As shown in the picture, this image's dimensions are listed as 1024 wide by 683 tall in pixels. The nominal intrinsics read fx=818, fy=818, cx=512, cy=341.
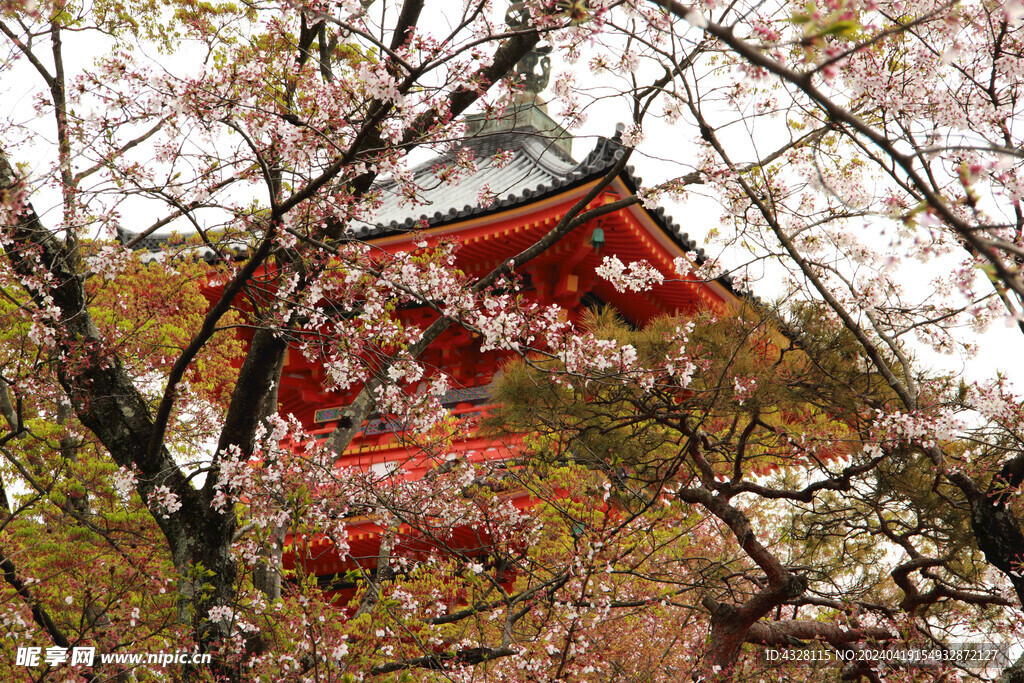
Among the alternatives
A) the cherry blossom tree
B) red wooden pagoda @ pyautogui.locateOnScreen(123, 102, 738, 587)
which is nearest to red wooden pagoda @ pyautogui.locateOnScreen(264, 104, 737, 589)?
red wooden pagoda @ pyautogui.locateOnScreen(123, 102, 738, 587)

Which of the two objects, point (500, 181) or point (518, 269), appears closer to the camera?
point (518, 269)

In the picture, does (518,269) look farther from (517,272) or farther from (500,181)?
(500,181)

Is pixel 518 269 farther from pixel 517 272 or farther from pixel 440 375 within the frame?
pixel 440 375

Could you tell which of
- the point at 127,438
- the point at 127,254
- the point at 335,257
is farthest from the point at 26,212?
the point at 335,257

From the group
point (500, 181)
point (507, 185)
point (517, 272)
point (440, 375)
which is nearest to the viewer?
point (440, 375)

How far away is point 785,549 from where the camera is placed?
1434 centimetres

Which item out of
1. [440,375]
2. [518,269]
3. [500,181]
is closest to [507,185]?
[500,181]

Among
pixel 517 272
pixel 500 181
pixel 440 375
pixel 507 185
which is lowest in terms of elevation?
pixel 440 375

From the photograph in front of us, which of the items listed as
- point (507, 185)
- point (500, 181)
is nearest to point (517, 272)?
point (507, 185)

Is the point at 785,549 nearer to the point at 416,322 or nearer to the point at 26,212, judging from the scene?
the point at 416,322

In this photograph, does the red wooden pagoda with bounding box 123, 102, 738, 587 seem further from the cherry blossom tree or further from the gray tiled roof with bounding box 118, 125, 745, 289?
the cherry blossom tree

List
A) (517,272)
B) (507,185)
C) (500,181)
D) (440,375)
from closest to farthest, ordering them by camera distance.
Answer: (440,375), (517,272), (507,185), (500,181)

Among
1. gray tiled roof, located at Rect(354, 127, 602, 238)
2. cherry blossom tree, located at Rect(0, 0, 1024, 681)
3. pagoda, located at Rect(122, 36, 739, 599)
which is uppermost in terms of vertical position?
gray tiled roof, located at Rect(354, 127, 602, 238)

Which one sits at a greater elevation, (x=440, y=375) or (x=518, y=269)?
(x=518, y=269)
